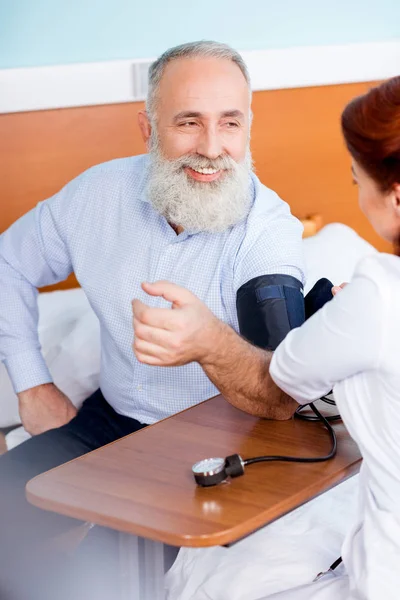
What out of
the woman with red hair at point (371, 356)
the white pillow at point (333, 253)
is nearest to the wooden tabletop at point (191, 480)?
the woman with red hair at point (371, 356)

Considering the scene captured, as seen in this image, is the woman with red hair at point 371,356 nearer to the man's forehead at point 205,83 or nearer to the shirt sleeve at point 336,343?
the shirt sleeve at point 336,343

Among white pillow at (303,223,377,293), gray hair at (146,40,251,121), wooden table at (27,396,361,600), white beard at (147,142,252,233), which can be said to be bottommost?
white pillow at (303,223,377,293)

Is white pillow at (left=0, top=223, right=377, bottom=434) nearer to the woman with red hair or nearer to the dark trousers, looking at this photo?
the dark trousers

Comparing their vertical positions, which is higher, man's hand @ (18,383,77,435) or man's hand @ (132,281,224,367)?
man's hand @ (132,281,224,367)

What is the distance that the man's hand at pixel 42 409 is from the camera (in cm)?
203

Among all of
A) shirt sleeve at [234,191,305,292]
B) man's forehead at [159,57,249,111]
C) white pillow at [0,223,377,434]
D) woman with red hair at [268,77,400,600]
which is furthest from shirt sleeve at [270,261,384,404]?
white pillow at [0,223,377,434]

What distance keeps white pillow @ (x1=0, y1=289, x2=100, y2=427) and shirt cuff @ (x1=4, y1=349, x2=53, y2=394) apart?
0.18 meters

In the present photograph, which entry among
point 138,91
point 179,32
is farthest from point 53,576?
point 179,32

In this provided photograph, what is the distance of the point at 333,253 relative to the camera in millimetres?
2590

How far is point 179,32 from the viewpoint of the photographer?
265cm

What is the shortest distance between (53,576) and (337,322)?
33.1 inches

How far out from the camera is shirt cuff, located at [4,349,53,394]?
2.05 m

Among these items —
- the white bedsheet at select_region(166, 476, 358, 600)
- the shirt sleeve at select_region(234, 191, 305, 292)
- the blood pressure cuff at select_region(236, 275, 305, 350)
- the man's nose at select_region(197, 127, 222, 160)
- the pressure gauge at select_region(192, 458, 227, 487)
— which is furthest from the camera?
the man's nose at select_region(197, 127, 222, 160)

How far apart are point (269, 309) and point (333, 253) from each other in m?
1.01
